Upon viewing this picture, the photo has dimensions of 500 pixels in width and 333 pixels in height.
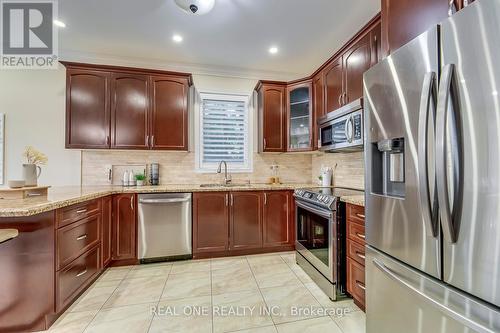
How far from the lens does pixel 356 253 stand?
1.88 meters

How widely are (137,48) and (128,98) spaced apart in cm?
67

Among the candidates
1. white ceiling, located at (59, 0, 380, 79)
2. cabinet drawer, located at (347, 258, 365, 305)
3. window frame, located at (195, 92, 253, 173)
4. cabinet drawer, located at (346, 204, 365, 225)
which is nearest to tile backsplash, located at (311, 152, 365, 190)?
cabinet drawer, located at (346, 204, 365, 225)

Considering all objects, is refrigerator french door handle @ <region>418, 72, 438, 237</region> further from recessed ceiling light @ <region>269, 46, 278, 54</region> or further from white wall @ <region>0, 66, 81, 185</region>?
white wall @ <region>0, 66, 81, 185</region>

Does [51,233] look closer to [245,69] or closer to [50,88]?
[50,88]

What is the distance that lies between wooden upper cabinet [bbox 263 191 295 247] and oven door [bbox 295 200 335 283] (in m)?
0.33

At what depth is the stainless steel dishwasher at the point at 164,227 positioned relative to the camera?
9.05 feet

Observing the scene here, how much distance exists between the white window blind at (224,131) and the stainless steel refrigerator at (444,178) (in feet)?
8.39

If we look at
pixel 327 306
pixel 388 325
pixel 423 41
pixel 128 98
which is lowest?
pixel 327 306

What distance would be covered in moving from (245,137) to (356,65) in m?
1.92

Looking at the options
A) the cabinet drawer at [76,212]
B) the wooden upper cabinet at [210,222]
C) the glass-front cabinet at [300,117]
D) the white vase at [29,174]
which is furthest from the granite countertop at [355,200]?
the white vase at [29,174]

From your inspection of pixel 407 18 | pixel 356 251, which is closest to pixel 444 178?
pixel 407 18

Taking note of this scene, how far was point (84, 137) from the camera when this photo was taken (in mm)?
2867

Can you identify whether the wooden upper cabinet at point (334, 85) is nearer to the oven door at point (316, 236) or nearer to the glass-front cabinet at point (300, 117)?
the glass-front cabinet at point (300, 117)

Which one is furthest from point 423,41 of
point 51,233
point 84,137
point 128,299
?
point 84,137
